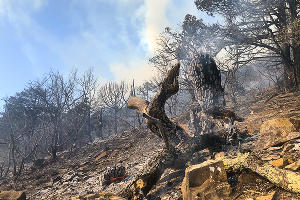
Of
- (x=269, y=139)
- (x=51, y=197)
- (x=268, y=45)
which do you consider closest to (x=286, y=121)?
(x=269, y=139)

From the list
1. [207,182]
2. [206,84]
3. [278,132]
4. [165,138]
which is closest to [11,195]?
[165,138]

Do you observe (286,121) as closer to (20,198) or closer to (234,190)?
(234,190)

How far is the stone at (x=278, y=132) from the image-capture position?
11.3ft

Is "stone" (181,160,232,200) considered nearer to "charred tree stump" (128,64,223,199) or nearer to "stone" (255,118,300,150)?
"charred tree stump" (128,64,223,199)

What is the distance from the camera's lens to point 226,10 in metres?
11.1

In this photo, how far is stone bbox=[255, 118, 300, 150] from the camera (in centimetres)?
344

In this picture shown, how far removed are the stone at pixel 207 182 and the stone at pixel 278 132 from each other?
5.23ft

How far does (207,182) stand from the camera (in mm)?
2488

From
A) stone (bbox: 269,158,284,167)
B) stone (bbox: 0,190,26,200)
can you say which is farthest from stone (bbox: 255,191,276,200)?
stone (bbox: 0,190,26,200)

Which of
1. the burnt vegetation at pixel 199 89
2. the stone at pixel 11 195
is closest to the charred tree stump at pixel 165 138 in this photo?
the burnt vegetation at pixel 199 89

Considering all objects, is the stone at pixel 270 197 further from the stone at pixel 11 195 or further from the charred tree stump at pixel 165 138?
the stone at pixel 11 195

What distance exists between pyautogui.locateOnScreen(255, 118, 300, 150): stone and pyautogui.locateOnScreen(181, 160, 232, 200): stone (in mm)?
1593

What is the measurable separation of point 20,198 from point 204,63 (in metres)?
6.52

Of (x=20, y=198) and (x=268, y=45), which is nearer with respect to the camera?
(x=20, y=198)
